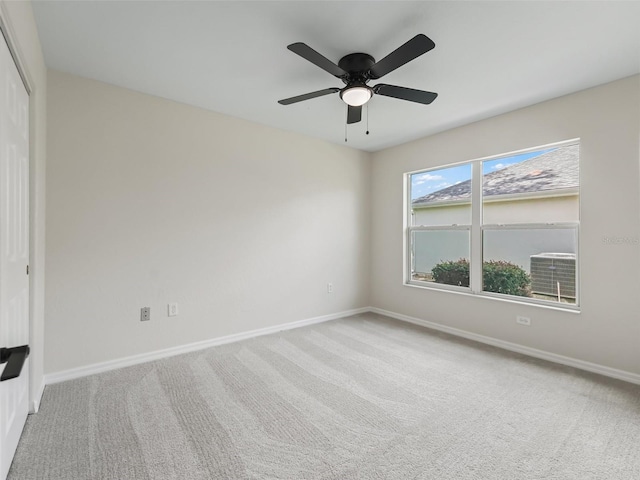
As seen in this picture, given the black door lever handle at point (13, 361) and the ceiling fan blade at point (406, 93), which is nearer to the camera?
the black door lever handle at point (13, 361)

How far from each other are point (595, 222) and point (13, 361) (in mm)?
3859

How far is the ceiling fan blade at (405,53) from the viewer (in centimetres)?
158

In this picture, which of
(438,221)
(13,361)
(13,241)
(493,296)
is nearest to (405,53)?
(13,361)

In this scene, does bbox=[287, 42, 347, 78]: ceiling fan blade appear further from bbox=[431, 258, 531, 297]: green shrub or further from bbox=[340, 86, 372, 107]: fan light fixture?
bbox=[431, 258, 531, 297]: green shrub

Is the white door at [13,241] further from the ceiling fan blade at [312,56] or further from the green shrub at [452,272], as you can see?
the green shrub at [452,272]

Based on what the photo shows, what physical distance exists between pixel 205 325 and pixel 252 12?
9.00 feet

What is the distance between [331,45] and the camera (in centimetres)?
205

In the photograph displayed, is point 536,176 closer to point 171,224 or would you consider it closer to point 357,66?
point 357,66

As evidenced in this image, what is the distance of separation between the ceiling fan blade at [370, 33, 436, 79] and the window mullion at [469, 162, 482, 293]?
2078mm

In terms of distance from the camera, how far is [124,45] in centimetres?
208

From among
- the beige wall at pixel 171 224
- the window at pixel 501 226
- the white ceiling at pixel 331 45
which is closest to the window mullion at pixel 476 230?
the window at pixel 501 226

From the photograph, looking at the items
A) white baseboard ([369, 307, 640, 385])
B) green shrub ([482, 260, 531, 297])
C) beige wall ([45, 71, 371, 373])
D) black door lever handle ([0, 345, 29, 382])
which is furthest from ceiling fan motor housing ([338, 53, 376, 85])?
white baseboard ([369, 307, 640, 385])

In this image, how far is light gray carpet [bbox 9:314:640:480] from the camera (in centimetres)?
154

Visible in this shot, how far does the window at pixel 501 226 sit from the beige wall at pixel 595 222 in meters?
0.14
